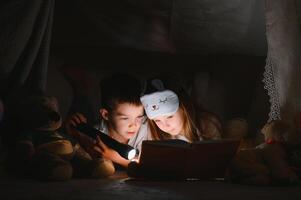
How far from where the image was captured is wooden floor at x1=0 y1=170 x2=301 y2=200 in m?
1.61

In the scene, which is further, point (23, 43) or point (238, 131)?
point (238, 131)

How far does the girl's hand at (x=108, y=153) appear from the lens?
2.45m

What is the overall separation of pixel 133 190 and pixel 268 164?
59 cm

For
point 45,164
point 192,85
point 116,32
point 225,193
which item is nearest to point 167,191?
point 225,193

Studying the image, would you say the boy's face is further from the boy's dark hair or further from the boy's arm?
the boy's arm

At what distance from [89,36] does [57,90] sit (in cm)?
50

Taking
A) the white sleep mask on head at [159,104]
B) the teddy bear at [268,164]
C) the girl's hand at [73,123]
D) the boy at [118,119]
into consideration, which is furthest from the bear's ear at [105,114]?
the teddy bear at [268,164]

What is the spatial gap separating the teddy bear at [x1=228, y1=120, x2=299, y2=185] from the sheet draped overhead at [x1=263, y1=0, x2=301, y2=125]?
16 cm

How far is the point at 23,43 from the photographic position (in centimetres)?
234

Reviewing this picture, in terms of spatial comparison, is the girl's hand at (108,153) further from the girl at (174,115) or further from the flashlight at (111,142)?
the girl at (174,115)

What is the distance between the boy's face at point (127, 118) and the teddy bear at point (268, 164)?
627mm

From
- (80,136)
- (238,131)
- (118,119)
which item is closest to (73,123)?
(80,136)

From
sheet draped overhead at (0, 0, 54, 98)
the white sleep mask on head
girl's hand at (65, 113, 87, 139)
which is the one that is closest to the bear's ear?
girl's hand at (65, 113, 87, 139)

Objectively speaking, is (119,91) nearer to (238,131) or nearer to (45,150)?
(45,150)
